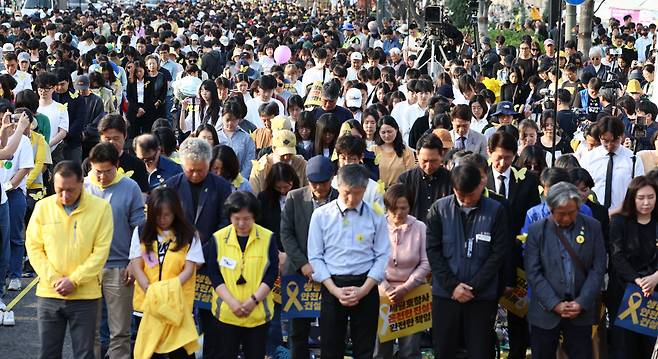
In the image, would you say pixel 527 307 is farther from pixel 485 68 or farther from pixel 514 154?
pixel 485 68

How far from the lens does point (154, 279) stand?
782 cm

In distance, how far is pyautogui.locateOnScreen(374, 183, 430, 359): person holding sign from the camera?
323 inches

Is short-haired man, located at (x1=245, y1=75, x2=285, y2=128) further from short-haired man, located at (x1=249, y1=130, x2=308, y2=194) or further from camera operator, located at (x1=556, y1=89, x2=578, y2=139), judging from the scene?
A: short-haired man, located at (x1=249, y1=130, x2=308, y2=194)

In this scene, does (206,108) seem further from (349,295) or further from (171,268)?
(349,295)

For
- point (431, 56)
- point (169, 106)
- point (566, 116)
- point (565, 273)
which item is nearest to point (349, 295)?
point (565, 273)

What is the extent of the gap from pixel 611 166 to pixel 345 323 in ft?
10.5

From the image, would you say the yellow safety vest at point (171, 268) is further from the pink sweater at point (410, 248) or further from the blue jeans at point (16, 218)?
the blue jeans at point (16, 218)

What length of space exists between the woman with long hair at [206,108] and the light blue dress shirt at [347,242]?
5.05 metres

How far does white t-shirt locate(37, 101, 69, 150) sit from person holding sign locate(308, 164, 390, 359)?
18.4ft

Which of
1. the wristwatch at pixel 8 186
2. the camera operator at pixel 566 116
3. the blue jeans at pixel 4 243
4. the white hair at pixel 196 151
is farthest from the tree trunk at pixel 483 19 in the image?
the white hair at pixel 196 151

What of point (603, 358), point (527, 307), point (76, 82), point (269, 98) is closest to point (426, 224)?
point (527, 307)

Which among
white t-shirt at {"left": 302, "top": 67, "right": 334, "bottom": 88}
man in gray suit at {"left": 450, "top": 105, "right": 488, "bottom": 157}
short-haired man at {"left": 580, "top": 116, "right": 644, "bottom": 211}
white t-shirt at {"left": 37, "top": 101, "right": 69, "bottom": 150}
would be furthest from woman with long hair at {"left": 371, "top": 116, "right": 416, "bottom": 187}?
white t-shirt at {"left": 302, "top": 67, "right": 334, "bottom": 88}

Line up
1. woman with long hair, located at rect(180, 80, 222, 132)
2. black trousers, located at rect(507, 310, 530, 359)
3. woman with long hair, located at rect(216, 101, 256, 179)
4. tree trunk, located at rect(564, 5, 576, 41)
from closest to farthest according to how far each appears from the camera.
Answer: black trousers, located at rect(507, 310, 530, 359)
woman with long hair, located at rect(216, 101, 256, 179)
woman with long hair, located at rect(180, 80, 222, 132)
tree trunk, located at rect(564, 5, 576, 41)

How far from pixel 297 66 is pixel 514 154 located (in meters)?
8.63
